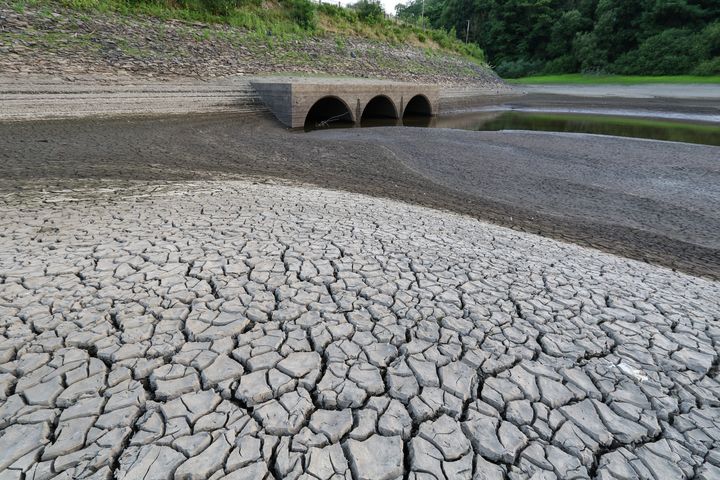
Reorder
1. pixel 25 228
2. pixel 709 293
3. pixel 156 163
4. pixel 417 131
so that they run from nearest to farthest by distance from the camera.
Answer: pixel 709 293
pixel 25 228
pixel 156 163
pixel 417 131

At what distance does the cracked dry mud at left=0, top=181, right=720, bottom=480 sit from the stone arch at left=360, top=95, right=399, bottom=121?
18835mm

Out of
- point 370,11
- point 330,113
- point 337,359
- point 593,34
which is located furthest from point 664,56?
point 337,359

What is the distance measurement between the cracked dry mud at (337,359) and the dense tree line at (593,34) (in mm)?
45867

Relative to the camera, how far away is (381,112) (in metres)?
23.7

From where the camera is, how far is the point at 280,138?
13.5m

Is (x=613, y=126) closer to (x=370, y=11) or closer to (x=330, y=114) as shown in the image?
(x=330, y=114)

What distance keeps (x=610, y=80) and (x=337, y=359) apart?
54.8 metres

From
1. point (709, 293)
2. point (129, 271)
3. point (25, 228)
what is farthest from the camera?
point (25, 228)

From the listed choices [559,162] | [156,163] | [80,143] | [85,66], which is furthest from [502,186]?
[85,66]

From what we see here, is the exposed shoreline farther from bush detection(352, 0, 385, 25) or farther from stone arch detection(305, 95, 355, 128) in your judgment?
bush detection(352, 0, 385, 25)

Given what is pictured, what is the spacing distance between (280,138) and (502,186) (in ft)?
24.2

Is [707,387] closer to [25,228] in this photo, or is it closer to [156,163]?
[25,228]

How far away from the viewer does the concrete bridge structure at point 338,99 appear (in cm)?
1683

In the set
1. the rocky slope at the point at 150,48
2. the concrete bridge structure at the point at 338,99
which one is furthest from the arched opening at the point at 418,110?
the rocky slope at the point at 150,48
